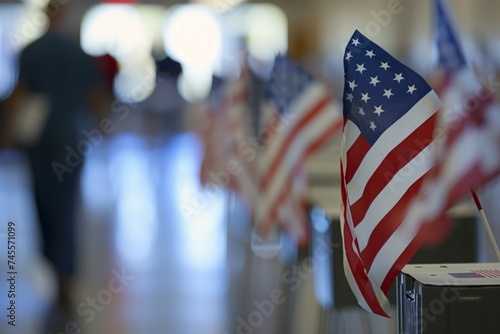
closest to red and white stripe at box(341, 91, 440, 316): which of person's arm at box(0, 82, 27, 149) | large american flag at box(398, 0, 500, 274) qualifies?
large american flag at box(398, 0, 500, 274)

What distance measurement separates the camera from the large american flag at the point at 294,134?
4031mm

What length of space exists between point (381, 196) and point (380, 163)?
0.08 meters

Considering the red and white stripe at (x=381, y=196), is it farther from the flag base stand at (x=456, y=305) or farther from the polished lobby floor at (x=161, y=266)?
the polished lobby floor at (x=161, y=266)

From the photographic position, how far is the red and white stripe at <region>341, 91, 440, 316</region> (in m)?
2.28

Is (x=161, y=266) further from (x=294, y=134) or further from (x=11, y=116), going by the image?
(x=11, y=116)

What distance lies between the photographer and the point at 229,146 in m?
6.72

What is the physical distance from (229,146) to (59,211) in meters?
2.26

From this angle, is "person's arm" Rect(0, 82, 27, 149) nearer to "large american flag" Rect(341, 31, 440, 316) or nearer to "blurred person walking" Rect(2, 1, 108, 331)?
"blurred person walking" Rect(2, 1, 108, 331)

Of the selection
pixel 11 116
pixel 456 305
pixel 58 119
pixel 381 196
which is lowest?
pixel 456 305

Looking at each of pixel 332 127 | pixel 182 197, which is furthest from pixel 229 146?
pixel 332 127

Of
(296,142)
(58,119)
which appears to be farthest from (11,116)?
(296,142)

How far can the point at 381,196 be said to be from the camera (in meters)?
2.31

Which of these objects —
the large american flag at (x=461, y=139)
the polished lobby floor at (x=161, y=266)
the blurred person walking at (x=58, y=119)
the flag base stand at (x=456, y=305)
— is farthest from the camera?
the blurred person walking at (x=58, y=119)

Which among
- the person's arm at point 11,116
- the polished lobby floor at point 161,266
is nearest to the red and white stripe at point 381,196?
the polished lobby floor at point 161,266
